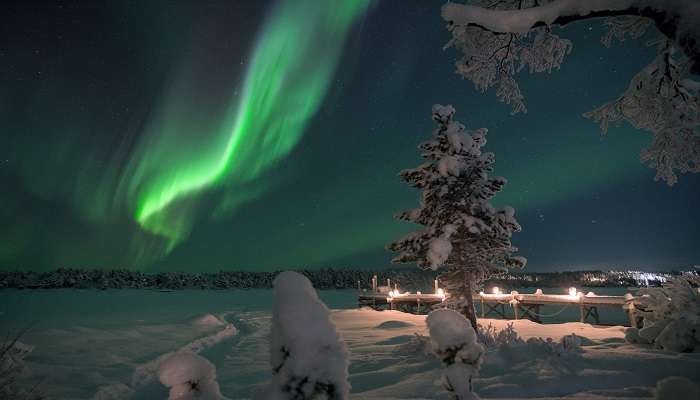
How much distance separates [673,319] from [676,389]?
8585 millimetres

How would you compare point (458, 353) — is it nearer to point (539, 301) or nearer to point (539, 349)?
point (539, 349)

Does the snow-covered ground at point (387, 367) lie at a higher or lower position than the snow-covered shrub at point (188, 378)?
lower

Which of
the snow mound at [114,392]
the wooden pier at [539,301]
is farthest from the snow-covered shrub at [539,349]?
the snow mound at [114,392]

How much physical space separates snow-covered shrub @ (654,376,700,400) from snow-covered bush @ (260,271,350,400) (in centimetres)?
207

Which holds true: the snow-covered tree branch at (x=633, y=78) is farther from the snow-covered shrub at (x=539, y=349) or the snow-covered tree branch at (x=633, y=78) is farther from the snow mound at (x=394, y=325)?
the snow mound at (x=394, y=325)

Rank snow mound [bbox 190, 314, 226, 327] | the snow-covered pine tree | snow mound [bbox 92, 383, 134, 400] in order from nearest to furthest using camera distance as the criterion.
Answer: snow mound [bbox 92, 383, 134, 400] < the snow-covered pine tree < snow mound [bbox 190, 314, 226, 327]

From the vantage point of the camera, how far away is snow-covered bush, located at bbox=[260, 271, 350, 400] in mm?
2053

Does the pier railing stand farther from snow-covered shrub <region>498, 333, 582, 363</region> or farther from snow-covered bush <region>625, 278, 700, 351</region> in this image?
snow-covered shrub <region>498, 333, 582, 363</region>

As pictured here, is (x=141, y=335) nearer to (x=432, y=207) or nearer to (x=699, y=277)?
(x=432, y=207)

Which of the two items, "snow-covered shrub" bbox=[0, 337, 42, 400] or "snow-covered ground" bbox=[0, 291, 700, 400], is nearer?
"snow-covered shrub" bbox=[0, 337, 42, 400]

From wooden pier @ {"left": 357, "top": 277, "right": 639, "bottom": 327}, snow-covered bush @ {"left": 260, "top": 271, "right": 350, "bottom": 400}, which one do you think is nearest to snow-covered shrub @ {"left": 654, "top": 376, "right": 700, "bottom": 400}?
snow-covered bush @ {"left": 260, "top": 271, "right": 350, "bottom": 400}

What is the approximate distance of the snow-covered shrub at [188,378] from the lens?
268 centimetres

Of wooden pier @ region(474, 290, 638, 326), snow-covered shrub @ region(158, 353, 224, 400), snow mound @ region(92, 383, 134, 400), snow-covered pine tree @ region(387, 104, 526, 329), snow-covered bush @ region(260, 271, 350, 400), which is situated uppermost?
snow-covered pine tree @ region(387, 104, 526, 329)

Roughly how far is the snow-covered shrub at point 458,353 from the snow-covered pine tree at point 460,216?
401 inches
